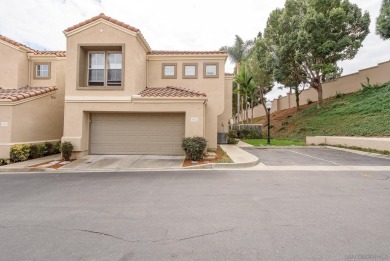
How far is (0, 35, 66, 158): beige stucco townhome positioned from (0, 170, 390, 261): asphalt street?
5.67 meters

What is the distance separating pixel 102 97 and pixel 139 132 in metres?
2.81

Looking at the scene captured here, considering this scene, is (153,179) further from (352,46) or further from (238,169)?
(352,46)

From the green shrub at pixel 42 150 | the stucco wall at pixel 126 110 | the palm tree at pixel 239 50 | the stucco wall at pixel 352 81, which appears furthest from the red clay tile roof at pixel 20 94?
the stucco wall at pixel 352 81

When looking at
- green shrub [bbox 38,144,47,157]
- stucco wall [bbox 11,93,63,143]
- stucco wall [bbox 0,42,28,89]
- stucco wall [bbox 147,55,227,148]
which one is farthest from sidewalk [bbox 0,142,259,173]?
stucco wall [bbox 0,42,28,89]

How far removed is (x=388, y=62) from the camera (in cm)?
2236

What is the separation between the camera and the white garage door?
13.1 meters

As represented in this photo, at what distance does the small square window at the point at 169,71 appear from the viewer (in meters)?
15.4

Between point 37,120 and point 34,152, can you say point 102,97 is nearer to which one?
point 37,120

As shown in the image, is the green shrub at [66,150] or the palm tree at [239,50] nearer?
the green shrub at [66,150]

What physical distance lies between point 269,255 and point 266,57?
2887cm

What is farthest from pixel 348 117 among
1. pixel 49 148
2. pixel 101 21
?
pixel 49 148

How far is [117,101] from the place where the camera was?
12.4 meters

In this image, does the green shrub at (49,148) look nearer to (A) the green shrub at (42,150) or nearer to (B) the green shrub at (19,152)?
(A) the green shrub at (42,150)

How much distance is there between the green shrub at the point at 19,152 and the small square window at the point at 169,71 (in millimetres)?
8993
